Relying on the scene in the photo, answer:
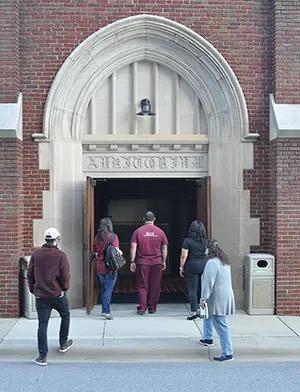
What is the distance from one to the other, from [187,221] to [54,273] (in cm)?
829

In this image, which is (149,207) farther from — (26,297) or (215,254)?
(215,254)

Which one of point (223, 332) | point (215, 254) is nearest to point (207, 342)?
point (223, 332)

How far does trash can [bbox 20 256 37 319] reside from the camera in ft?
27.7

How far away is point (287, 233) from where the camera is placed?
8797mm

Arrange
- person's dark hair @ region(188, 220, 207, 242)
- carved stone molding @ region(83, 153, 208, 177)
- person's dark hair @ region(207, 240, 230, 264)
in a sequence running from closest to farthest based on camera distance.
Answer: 1. person's dark hair @ region(207, 240, 230, 264)
2. person's dark hair @ region(188, 220, 207, 242)
3. carved stone molding @ region(83, 153, 208, 177)

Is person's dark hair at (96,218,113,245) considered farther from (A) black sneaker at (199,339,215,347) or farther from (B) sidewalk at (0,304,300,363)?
(A) black sneaker at (199,339,215,347)

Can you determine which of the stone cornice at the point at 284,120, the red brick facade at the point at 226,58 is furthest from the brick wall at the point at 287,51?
the stone cornice at the point at 284,120

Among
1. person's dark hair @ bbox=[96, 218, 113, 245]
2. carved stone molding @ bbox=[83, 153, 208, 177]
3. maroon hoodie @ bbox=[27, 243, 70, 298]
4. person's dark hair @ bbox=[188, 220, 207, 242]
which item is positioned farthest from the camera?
carved stone molding @ bbox=[83, 153, 208, 177]

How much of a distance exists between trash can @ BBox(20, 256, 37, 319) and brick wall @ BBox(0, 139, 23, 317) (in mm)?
129

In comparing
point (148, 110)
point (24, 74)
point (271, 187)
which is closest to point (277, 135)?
point (271, 187)

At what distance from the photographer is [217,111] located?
9391 millimetres

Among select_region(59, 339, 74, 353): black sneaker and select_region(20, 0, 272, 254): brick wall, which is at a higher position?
select_region(20, 0, 272, 254): brick wall

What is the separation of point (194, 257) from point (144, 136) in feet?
8.05

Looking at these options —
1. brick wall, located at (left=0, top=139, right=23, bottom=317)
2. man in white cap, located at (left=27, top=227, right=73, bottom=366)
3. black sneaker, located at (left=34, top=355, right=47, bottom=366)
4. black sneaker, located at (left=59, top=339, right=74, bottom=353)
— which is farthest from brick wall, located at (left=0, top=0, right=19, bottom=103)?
black sneaker, located at (left=34, top=355, right=47, bottom=366)
